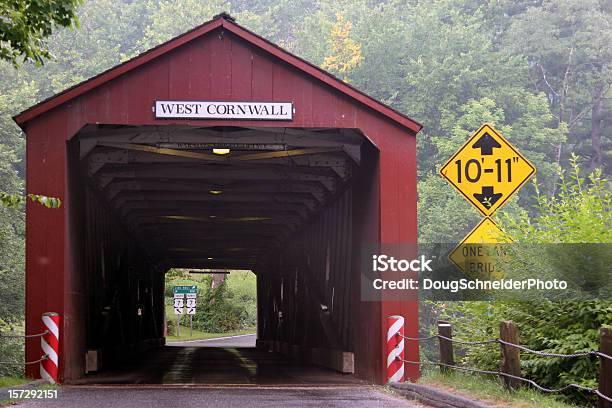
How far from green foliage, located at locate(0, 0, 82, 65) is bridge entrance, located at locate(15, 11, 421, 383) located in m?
3.54

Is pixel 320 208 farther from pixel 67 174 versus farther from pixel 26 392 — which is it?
pixel 26 392

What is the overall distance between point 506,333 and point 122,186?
528 inches

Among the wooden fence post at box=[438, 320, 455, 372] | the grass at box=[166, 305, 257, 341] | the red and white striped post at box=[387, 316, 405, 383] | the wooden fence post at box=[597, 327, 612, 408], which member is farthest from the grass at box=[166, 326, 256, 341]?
the wooden fence post at box=[597, 327, 612, 408]

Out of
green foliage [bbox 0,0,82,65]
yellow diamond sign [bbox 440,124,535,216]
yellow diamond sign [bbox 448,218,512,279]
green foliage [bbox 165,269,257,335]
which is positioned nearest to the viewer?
green foliage [bbox 0,0,82,65]

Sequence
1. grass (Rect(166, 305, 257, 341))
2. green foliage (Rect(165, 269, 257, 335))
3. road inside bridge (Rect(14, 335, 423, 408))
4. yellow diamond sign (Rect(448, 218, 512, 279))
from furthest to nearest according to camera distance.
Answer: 1. green foliage (Rect(165, 269, 257, 335))
2. grass (Rect(166, 305, 257, 341))
3. yellow diamond sign (Rect(448, 218, 512, 279))
4. road inside bridge (Rect(14, 335, 423, 408))

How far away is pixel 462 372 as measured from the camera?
14.6 meters

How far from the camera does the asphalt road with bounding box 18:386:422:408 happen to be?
12047 mm

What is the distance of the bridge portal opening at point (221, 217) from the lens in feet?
57.6

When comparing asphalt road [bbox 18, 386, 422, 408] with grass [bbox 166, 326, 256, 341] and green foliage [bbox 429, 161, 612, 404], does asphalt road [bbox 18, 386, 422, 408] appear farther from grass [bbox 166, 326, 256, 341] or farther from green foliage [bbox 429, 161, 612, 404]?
grass [bbox 166, 326, 256, 341]

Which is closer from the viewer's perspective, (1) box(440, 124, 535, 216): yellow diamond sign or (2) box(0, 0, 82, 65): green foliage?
(2) box(0, 0, 82, 65): green foliage

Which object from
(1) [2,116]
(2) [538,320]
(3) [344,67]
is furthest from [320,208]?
(3) [344,67]

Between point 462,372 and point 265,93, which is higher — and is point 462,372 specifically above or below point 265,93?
below

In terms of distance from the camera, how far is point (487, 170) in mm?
14039

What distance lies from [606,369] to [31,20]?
738cm
